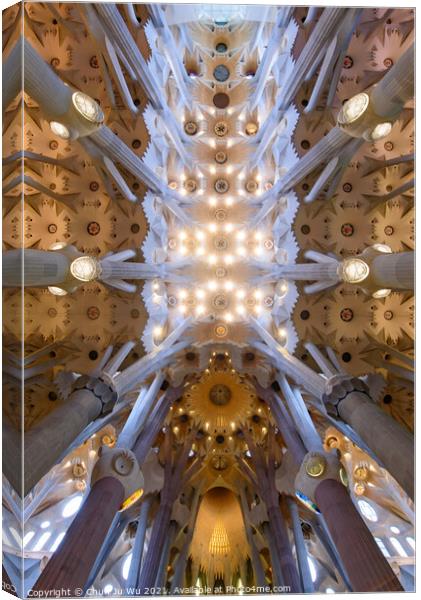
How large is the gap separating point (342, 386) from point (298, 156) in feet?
19.7

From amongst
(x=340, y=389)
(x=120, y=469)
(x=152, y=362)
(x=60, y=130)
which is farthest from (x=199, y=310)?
(x=60, y=130)

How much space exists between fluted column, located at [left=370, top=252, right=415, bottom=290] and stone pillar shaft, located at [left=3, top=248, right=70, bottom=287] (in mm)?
5681

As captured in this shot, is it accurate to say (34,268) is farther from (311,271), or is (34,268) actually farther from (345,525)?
(345,525)

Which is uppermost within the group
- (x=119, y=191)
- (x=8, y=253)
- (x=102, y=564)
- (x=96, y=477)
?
(x=119, y=191)

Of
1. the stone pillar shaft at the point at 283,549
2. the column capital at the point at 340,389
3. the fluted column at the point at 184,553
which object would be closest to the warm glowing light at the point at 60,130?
the column capital at the point at 340,389

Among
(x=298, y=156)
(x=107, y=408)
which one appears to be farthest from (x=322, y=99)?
(x=107, y=408)

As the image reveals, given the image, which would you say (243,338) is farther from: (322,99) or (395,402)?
(322,99)

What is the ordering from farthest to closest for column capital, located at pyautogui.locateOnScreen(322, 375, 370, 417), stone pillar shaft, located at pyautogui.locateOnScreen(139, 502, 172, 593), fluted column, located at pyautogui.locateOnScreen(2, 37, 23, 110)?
column capital, located at pyautogui.locateOnScreen(322, 375, 370, 417)
stone pillar shaft, located at pyautogui.locateOnScreen(139, 502, 172, 593)
fluted column, located at pyautogui.locateOnScreen(2, 37, 23, 110)

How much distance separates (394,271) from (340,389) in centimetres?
322

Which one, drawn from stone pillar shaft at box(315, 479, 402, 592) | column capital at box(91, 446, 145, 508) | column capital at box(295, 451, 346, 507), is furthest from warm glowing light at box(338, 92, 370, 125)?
column capital at box(91, 446, 145, 508)

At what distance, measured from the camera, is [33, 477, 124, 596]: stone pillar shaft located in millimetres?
5867

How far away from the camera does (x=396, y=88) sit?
6262 mm

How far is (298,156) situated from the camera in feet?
34.3

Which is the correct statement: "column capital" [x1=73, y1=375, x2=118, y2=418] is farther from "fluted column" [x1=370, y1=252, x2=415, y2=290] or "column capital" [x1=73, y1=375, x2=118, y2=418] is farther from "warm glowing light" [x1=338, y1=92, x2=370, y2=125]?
"warm glowing light" [x1=338, y1=92, x2=370, y2=125]
